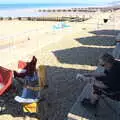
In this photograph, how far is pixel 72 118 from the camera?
584 centimetres

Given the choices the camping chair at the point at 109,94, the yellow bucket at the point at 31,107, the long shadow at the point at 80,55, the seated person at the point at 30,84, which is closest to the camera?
the camping chair at the point at 109,94

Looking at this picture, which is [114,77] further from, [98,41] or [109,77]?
[98,41]

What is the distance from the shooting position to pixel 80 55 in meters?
13.2

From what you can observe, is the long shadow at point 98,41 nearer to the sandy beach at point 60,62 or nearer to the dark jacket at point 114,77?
the sandy beach at point 60,62

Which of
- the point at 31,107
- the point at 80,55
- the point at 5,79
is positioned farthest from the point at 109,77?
the point at 80,55

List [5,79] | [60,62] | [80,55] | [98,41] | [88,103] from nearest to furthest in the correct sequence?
[88,103], [5,79], [60,62], [80,55], [98,41]

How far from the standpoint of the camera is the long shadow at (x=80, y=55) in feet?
39.1

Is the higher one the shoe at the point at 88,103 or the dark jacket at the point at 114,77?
the dark jacket at the point at 114,77

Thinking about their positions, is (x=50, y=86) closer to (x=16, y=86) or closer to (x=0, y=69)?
(x=16, y=86)

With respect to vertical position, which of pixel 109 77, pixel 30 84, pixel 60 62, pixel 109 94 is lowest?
pixel 60 62

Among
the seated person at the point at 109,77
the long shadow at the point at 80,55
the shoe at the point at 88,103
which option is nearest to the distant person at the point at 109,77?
the seated person at the point at 109,77

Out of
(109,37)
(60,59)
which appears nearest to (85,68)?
(60,59)

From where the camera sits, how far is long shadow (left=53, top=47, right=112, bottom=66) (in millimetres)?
11906

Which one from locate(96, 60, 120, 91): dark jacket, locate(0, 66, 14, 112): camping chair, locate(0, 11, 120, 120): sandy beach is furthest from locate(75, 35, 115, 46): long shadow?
locate(96, 60, 120, 91): dark jacket
